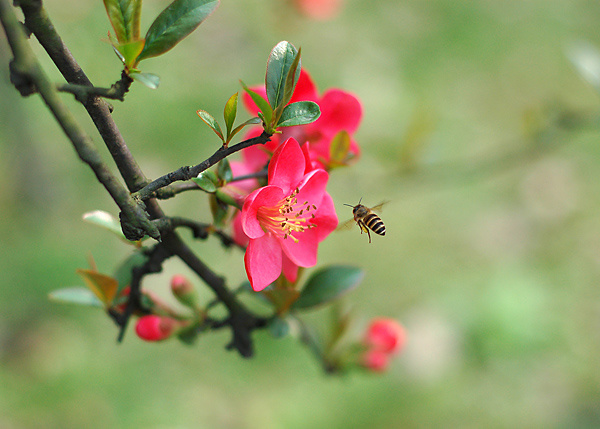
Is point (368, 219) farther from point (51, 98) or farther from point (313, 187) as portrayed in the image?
point (51, 98)

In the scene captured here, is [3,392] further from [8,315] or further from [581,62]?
[581,62]

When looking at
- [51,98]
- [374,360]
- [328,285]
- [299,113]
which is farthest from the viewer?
[374,360]

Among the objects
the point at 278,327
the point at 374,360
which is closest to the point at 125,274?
the point at 278,327

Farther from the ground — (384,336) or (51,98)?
(384,336)

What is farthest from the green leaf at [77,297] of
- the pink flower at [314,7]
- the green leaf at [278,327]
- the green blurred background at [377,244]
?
the pink flower at [314,7]

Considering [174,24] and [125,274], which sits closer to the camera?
[174,24]

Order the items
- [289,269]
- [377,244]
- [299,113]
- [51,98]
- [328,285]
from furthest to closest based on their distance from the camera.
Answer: [377,244] → [328,285] → [289,269] → [299,113] → [51,98]

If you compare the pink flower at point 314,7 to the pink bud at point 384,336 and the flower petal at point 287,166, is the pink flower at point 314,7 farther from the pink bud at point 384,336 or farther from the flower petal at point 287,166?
the flower petal at point 287,166
